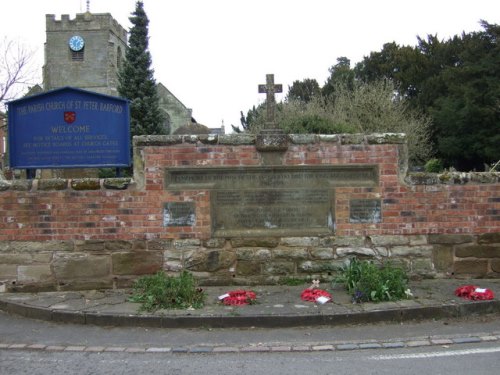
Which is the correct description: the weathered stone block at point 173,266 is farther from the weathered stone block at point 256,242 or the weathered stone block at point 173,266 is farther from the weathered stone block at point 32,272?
the weathered stone block at point 32,272

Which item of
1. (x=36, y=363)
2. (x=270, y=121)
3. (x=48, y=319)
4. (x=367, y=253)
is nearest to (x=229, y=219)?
(x=270, y=121)

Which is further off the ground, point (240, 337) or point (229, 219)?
point (229, 219)

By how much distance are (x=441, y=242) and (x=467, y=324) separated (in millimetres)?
1565

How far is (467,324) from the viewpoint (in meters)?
5.57

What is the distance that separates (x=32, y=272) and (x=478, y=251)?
6.07 m

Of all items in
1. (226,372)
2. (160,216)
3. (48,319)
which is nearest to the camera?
(226,372)

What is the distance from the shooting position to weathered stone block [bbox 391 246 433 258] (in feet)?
22.7

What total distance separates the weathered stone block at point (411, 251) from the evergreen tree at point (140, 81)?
25.5 metres

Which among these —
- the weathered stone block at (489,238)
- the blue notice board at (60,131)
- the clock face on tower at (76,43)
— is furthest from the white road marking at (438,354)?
the clock face on tower at (76,43)

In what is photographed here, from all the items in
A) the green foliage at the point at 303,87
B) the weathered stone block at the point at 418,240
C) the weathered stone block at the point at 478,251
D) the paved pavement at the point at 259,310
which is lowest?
the paved pavement at the point at 259,310

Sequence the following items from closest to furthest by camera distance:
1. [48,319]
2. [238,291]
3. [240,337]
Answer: [240,337] → [48,319] → [238,291]

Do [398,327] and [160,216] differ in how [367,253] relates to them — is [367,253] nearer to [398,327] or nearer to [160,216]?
[398,327]

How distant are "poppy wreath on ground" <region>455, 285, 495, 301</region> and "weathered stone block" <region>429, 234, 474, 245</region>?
0.83 metres

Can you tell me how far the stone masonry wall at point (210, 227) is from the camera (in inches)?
263
